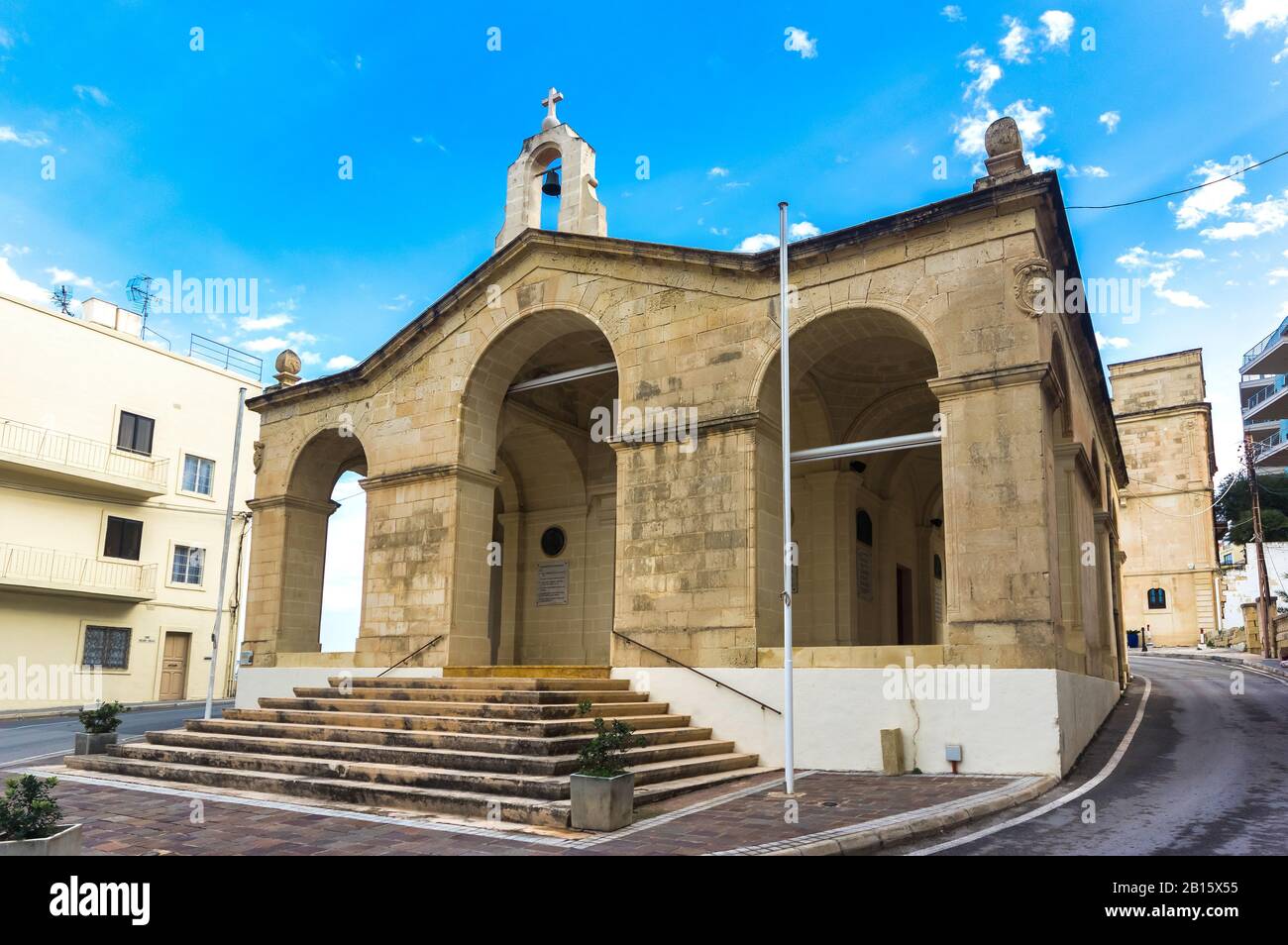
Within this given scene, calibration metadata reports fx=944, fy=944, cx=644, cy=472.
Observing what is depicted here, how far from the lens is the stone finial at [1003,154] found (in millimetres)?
12516

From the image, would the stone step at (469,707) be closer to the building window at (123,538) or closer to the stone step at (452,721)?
the stone step at (452,721)

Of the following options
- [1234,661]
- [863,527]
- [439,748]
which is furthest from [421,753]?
[1234,661]

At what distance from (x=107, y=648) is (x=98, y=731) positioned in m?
15.2

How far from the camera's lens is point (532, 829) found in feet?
28.4

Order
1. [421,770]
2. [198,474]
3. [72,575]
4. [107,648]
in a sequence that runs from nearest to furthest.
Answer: [421,770] < [72,575] < [107,648] < [198,474]

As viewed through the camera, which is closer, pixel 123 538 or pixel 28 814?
pixel 28 814

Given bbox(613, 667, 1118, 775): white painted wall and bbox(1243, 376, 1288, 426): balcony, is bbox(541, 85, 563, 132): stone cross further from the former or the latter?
bbox(1243, 376, 1288, 426): balcony

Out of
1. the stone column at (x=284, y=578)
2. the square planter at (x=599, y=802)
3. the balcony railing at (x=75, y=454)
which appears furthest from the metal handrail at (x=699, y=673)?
the balcony railing at (x=75, y=454)

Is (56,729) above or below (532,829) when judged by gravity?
below

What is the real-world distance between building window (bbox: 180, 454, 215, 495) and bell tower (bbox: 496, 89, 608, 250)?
17463 mm

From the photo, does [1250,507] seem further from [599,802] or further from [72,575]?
[72,575]
